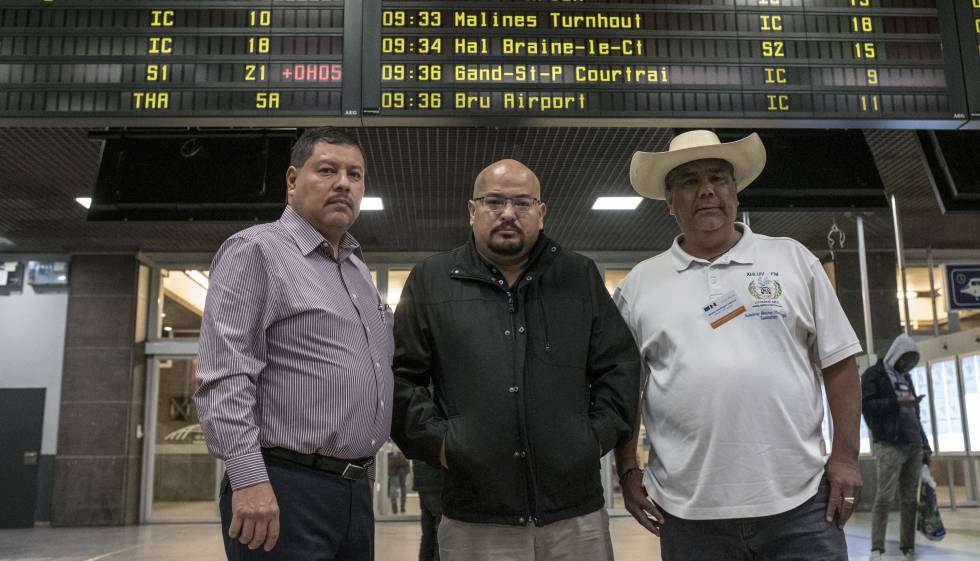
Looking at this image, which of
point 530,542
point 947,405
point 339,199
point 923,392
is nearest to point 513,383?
point 530,542

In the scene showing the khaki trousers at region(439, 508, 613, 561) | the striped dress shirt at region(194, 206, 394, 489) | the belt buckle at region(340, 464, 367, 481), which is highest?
the striped dress shirt at region(194, 206, 394, 489)

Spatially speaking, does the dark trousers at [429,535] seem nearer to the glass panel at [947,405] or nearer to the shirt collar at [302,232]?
the shirt collar at [302,232]

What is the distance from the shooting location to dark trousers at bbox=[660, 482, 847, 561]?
209 centimetres

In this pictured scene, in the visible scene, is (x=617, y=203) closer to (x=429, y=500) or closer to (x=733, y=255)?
(x=429, y=500)

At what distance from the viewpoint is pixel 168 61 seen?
4371 millimetres

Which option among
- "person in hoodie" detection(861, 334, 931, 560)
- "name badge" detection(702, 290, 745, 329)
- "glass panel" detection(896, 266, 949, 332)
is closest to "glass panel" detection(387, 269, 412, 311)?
"person in hoodie" detection(861, 334, 931, 560)

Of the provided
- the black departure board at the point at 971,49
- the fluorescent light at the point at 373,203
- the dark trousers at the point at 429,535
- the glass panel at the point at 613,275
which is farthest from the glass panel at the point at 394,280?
the black departure board at the point at 971,49

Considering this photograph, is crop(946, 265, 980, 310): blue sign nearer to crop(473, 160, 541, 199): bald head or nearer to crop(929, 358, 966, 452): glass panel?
crop(929, 358, 966, 452): glass panel

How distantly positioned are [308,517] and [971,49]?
437cm

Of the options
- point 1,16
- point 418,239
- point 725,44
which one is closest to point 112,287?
point 418,239

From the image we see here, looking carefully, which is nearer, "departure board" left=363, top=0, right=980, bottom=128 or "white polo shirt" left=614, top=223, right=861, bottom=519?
"white polo shirt" left=614, top=223, right=861, bottom=519

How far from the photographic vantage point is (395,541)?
829cm

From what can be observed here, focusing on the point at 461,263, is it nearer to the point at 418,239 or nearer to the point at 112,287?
the point at 418,239

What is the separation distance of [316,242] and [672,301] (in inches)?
39.9
